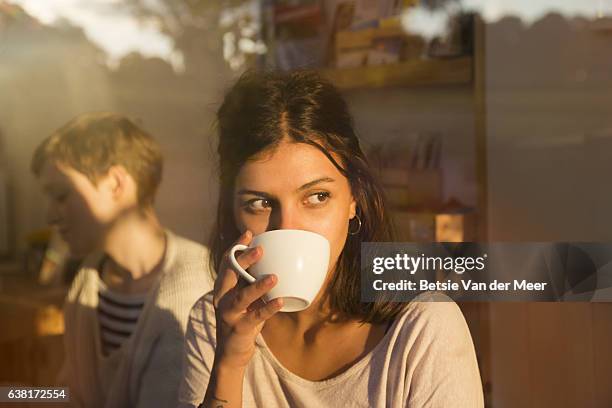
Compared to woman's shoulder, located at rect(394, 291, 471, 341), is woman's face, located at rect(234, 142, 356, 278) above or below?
above

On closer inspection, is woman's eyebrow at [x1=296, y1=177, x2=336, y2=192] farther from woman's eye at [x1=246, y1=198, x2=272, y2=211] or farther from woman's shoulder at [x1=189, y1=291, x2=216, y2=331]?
woman's shoulder at [x1=189, y1=291, x2=216, y2=331]

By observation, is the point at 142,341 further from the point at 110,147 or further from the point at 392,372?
the point at 392,372

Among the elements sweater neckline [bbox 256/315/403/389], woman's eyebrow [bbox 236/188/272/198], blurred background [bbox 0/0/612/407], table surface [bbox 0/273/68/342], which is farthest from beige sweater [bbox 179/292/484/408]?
table surface [bbox 0/273/68/342]

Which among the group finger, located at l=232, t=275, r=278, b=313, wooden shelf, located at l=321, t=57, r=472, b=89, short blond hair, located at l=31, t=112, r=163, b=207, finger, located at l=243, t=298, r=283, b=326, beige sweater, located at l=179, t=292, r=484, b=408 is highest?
wooden shelf, located at l=321, t=57, r=472, b=89

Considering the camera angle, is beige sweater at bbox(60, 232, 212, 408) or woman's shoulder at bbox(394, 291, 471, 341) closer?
woman's shoulder at bbox(394, 291, 471, 341)

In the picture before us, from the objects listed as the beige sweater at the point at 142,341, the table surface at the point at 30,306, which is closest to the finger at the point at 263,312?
the beige sweater at the point at 142,341

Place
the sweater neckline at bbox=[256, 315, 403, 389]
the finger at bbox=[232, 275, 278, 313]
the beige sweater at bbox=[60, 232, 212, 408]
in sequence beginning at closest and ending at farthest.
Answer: the finger at bbox=[232, 275, 278, 313], the sweater neckline at bbox=[256, 315, 403, 389], the beige sweater at bbox=[60, 232, 212, 408]

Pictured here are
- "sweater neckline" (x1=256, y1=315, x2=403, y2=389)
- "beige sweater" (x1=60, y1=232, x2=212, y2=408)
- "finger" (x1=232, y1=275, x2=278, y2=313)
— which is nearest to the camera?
"finger" (x1=232, y1=275, x2=278, y2=313)

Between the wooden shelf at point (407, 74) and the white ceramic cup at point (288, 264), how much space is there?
1.07ft

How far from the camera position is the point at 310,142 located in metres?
1.11

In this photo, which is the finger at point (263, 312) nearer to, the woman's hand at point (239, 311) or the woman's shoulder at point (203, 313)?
the woman's hand at point (239, 311)

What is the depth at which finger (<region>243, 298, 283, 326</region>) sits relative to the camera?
1.02m

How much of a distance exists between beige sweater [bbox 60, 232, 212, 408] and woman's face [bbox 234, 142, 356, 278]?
0.21m

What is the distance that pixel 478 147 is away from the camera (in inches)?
48.7
